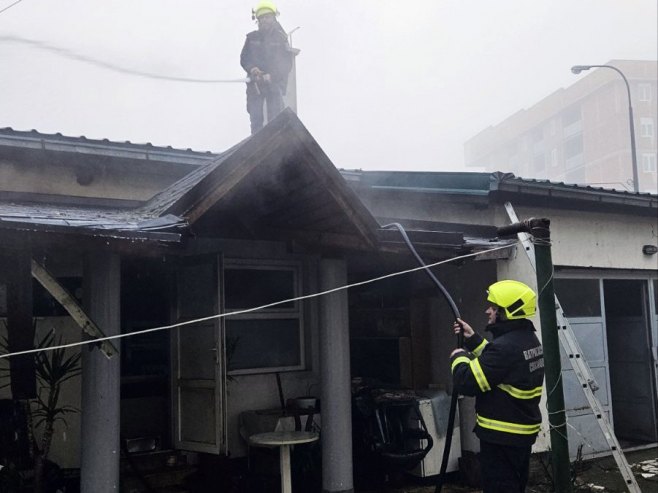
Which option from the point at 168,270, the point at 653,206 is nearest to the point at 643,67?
the point at 653,206

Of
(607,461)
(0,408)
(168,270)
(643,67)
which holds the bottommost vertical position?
(607,461)

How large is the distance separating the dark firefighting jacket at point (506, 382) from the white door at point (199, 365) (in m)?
2.58

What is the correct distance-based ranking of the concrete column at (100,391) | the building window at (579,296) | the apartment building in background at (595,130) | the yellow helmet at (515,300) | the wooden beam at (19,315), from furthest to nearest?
1. the apartment building in background at (595,130)
2. the building window at (579,296)
3. the concrete column at (100,391)
4. the yellow helmet at (515,300)
5. the wooden beam at (19,315)

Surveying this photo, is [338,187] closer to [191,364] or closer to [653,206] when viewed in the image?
[191,364]

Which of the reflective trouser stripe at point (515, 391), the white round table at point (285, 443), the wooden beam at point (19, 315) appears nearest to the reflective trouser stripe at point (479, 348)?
the reflective trouser stripe at point (515, 391)

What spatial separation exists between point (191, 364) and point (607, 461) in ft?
19.2

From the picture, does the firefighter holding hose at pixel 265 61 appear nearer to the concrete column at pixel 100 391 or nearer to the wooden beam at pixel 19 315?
the concrete column at pixel 100 391

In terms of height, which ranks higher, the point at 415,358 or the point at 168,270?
the point at 168,270

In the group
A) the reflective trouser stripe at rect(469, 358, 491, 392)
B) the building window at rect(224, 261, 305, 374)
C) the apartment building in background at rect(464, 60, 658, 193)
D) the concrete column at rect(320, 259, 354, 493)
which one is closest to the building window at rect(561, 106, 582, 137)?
the apartment building in background at rect(464, 60, 658, 193)

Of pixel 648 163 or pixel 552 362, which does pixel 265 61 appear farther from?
pixel 648 163

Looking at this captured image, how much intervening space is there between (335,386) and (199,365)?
1.43 metres

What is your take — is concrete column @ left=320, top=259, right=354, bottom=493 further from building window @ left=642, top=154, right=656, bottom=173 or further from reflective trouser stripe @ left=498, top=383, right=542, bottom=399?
building window @ left=642, top=154, right=656, bottom=173

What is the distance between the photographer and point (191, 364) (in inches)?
268

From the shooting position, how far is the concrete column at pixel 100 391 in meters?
4.97
